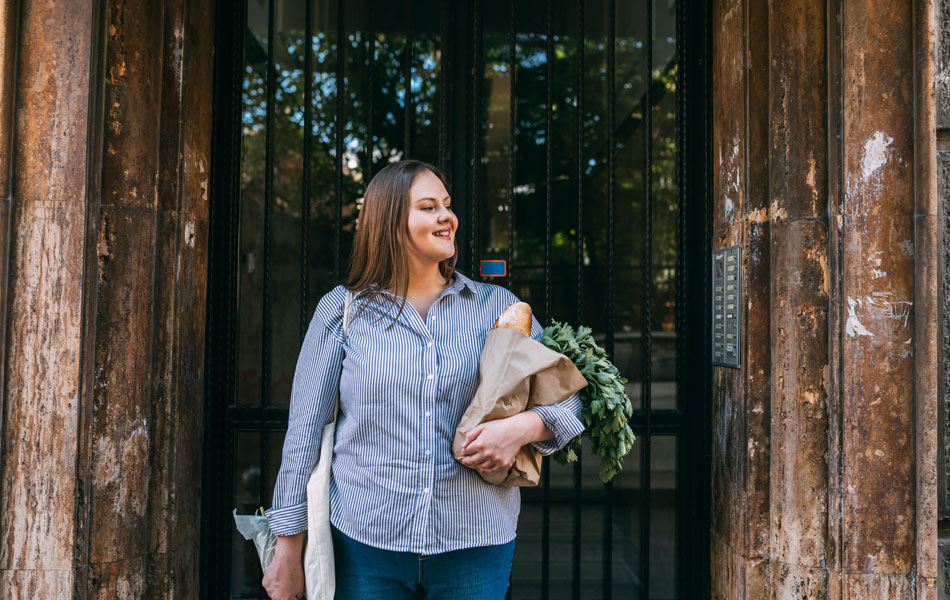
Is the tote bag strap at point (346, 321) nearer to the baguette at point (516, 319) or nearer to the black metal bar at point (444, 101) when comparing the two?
the baguette at point (516, 319)

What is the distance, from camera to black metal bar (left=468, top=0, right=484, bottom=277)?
305cm

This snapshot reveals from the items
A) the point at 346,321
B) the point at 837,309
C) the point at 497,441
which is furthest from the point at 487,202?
the point at 497,441

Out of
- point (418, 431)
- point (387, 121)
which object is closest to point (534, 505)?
point (387, 121)

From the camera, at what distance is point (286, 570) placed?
6.67 feet

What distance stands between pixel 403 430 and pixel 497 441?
28cm

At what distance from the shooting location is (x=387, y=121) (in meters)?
5.24

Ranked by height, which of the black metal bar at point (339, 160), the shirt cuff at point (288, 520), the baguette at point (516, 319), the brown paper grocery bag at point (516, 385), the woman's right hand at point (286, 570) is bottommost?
the woman's right hand at point (286, 570)

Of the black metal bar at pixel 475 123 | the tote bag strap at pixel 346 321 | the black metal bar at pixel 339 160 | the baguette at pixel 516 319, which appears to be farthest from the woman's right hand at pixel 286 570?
the black metal bar at pixel 475 123

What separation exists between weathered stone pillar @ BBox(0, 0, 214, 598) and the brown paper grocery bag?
139 centimetres

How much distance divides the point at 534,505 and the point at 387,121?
321 cm

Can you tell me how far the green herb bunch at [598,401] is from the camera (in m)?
2.20

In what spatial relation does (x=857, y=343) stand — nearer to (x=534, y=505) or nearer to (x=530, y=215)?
(x=534, y=505)

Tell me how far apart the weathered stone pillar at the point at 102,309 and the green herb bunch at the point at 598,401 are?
5.03ft

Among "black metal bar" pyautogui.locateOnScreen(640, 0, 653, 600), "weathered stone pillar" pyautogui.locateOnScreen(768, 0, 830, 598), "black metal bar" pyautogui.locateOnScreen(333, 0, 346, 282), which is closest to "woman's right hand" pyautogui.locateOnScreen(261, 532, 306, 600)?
"black metal bar" pyautogui.locateOnScreen(333, 0, 346, 282)
